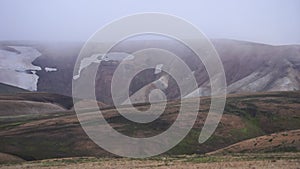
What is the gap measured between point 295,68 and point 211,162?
152918 mm

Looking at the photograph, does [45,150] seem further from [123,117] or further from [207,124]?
[207,124]

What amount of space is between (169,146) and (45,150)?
58.9 ft

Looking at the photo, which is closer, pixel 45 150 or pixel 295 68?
pixel 45 150

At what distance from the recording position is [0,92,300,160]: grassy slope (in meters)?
63.5

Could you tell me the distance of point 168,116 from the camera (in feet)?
267

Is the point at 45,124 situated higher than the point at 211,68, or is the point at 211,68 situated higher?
the point at 45,124

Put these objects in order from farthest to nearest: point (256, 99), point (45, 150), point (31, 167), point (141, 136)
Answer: point (256, 99) < point (141, 136) < point (45, 150) < point (31, 167)

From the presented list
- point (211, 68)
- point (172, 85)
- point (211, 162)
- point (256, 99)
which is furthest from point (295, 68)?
point (211, 162)

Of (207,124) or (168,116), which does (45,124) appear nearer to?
(168,116)

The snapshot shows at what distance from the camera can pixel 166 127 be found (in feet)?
246

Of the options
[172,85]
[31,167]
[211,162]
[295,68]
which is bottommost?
[172,85]

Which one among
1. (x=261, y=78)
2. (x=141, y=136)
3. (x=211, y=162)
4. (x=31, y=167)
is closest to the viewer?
(x=211, y=162)

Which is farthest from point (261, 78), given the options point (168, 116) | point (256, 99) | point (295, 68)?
point (168, 116)

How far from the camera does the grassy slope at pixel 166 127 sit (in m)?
63.5
